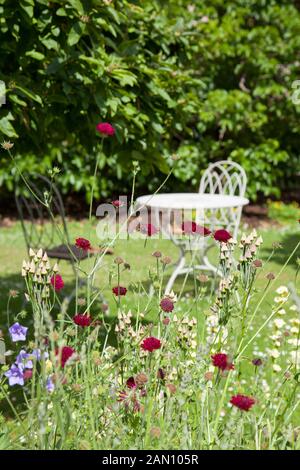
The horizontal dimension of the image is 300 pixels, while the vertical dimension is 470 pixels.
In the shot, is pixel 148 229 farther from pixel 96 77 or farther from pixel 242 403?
pixel 96 77

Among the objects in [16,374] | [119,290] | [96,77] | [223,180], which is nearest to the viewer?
[16,374]

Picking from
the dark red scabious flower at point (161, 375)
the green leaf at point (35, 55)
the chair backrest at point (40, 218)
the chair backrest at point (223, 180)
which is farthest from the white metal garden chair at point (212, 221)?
the dark red scabious flower at point (161, 375)

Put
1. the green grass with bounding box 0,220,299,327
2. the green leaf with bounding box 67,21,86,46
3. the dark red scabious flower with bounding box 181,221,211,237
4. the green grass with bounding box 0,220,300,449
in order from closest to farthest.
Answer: the green grass with bounding box 0,220,300,449 < the dark red scabious flower with bounding box 181,221,211,237 < the green leaf with bounding box 67,21,86,46 < the green grass with bounding box 0,220,299,327

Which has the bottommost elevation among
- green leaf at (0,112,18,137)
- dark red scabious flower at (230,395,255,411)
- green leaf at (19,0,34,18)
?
dark red scabious flower at (230,395,255,411)

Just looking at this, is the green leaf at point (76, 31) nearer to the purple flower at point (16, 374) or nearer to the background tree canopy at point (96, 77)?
the background tree canopy at point (96, 77)

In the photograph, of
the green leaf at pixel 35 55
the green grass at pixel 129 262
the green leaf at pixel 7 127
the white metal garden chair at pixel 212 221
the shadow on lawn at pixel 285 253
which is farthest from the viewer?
the shadow on lawn at pixel 285 253

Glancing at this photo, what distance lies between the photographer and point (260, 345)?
16.8ft

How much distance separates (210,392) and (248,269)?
1.53 feet

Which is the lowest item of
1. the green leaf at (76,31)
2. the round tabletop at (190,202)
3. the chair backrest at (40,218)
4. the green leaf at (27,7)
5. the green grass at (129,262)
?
the green grass at (129,262)

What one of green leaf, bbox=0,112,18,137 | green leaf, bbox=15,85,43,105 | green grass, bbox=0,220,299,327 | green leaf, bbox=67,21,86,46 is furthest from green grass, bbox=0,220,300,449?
green leaf, bbox=67,21,86,46

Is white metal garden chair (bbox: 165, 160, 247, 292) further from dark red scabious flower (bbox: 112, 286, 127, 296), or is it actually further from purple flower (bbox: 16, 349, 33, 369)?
purple flower (bbox: 16, 349, 33, 369)

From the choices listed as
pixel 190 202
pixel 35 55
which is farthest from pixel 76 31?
pixel 190 202
